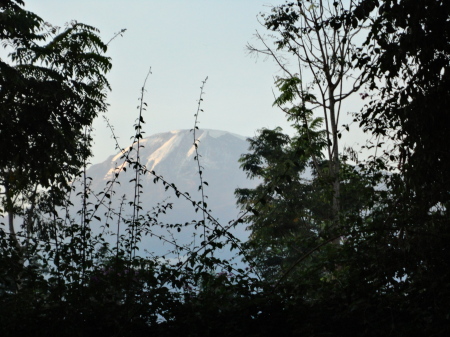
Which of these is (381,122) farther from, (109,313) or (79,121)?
(79,121)

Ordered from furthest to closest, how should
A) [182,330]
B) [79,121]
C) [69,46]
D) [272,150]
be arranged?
[272,150] → [69,46] → [79,121] → [182,330]

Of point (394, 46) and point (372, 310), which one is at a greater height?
point (394, 46)

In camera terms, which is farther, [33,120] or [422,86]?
[33,120]

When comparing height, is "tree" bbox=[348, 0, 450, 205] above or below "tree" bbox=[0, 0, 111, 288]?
below

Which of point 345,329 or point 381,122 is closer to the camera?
point 345,329

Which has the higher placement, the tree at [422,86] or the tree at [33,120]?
the tree at [33,120]

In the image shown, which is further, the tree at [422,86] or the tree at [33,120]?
the tree at [33,120]

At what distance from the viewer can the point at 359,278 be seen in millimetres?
4434

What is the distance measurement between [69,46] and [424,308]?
9.57 meters

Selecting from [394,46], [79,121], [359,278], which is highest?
[79,121]

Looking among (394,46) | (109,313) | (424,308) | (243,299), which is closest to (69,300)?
(109,313)

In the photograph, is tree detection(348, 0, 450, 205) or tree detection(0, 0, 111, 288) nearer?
tree detection(348, 0, 450, 205)

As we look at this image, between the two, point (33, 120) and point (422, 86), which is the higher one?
point (33, 120)

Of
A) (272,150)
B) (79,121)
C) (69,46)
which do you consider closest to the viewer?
(79,121)
